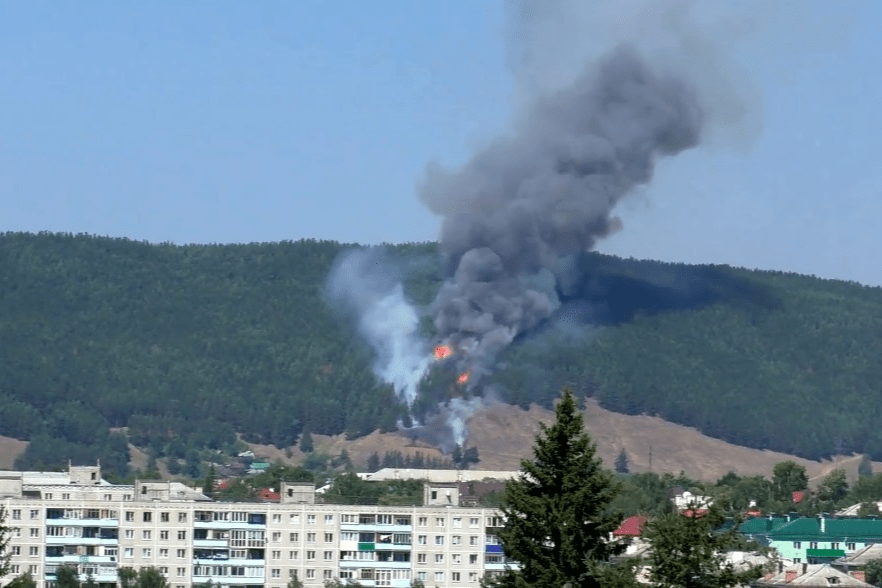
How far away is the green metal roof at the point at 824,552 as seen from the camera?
294 feet

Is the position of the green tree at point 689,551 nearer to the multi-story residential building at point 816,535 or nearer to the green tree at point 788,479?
the multi-story residential building at point 816,535

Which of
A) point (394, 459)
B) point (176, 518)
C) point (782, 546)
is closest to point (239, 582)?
point (176, 518)

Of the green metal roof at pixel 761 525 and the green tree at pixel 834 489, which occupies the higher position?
the green tree at pixel 834 489

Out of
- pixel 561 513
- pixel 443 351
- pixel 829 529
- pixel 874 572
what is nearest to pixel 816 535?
pixel 829 529

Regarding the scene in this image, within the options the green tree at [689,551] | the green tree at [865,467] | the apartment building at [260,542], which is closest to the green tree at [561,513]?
the green tree at [689,551]

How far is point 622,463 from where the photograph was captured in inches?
6496

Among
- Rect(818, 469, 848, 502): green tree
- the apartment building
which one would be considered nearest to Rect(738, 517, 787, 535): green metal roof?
the apartment building

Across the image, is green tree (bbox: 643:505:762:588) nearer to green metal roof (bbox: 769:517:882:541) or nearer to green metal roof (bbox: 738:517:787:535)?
green metal roof (bbox: 769:517:882:541)

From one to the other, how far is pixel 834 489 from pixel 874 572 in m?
52.0

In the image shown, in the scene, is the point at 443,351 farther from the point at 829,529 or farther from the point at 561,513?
the point at 561,513

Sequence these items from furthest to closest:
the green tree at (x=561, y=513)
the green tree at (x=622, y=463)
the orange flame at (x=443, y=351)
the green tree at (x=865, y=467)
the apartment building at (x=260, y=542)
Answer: the green tree at (x=865, y=467), the orange flame at (x=443, y=351), the green tree at (x=622, y=463), the apartment building at (x=260, y=542), the green tree at (x=561, y=513)

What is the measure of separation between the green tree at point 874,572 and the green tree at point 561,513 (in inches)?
1939

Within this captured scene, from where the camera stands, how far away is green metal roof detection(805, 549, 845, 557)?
89.7 meters

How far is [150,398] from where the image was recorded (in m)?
197
